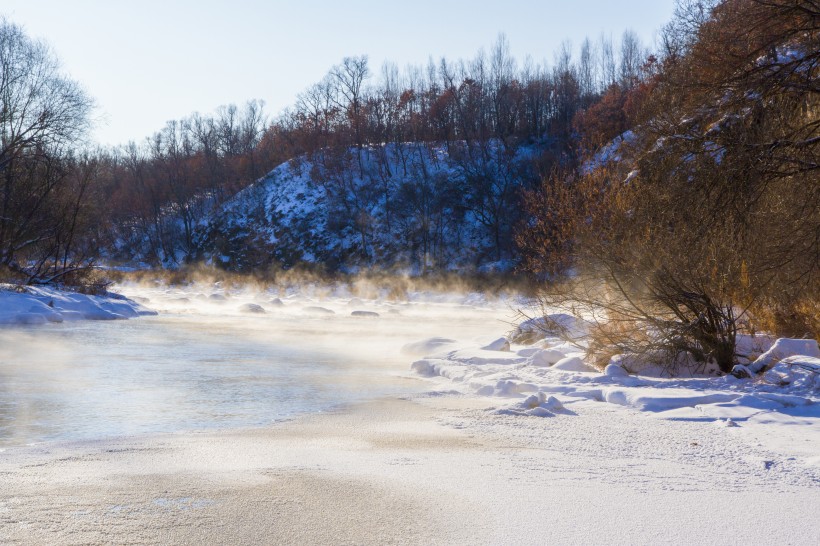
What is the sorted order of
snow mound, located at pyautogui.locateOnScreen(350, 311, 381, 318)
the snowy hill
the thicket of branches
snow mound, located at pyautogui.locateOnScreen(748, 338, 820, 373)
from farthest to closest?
1. the snowy hill
2. snow mound, located at pyautogui.locateOnScreen(350, 311, 381, 318)
3. the thicket of branches
4. snow mound, located at pyautogui.locateOnScreen(748, 338, 820, 373)

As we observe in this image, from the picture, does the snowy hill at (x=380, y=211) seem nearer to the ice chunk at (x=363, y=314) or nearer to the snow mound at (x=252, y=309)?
the snow mound at (x=252, y=309)

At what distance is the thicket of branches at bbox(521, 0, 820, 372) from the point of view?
8938mm

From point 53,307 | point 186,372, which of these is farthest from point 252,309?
point 186,372

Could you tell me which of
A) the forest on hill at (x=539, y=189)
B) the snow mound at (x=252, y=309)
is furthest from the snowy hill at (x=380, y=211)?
the snow mound at (x=252, y=309)

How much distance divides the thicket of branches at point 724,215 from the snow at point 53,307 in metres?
14.6

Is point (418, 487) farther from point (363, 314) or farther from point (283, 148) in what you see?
point (283, 148)

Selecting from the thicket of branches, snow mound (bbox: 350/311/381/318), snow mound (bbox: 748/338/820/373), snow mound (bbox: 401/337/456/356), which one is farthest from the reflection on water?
snow mound (bbox: 748/338/820/373)

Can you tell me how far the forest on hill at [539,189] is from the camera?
362 inches

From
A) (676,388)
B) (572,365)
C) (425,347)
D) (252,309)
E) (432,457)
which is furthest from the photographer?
(252,309)

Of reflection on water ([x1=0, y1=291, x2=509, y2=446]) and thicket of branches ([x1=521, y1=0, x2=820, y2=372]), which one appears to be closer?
reflection on water ([x1=0, y1=291, x2=509, y2=446])

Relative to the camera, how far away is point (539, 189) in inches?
1578

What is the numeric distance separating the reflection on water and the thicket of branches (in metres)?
3.05

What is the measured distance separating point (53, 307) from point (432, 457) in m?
18.6

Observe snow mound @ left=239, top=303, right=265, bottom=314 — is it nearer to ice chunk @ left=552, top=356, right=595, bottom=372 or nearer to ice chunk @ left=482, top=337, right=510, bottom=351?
ice chunk @ left=482, top=337, right=510, bottom=351
